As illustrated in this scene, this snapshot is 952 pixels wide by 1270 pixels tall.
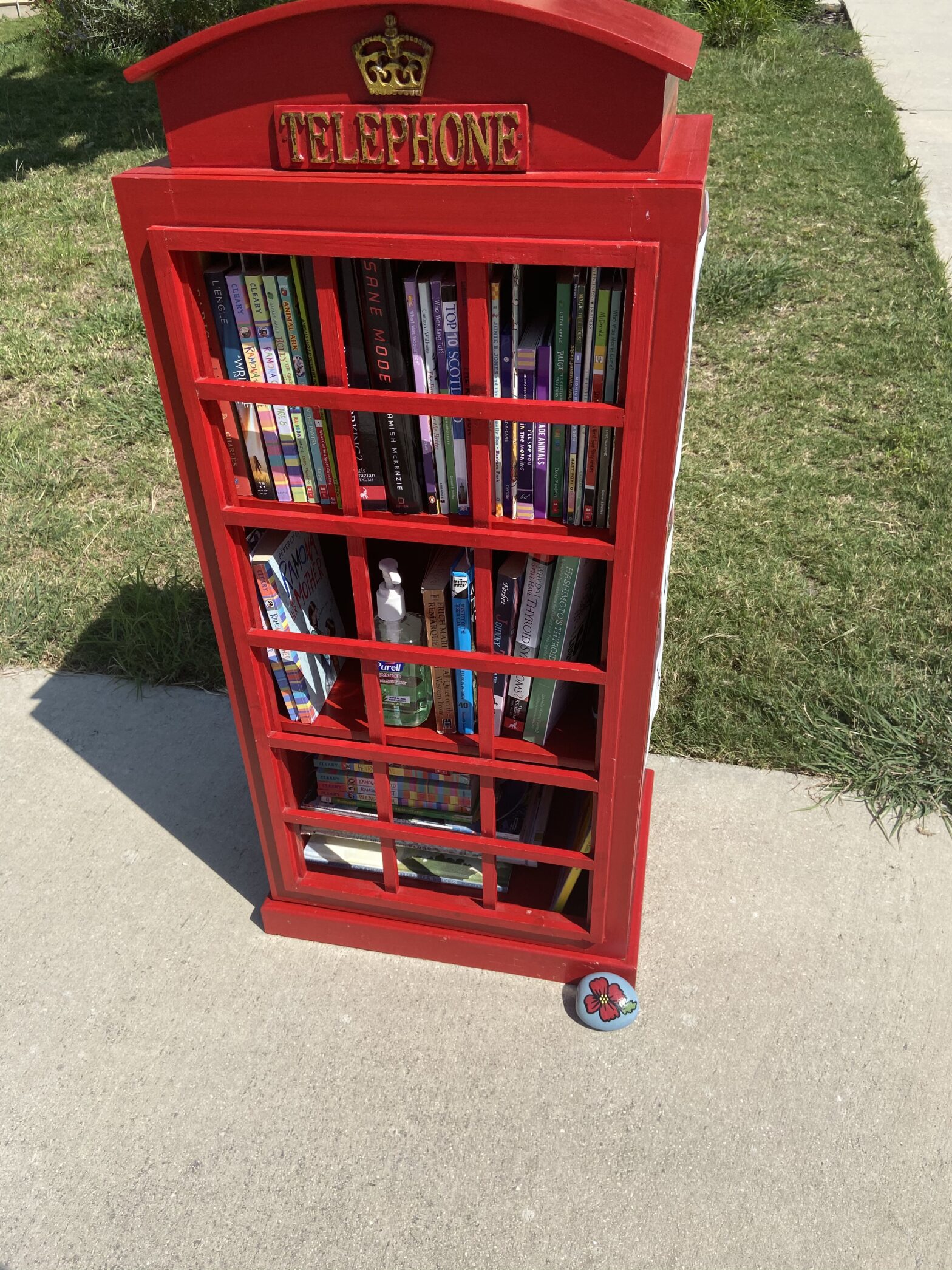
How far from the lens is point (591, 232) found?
4.84 feet

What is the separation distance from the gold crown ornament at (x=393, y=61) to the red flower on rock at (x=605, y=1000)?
1876 millimetres

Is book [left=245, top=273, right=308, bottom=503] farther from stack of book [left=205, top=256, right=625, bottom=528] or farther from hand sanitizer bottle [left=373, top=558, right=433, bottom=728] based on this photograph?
hand sanitizer bottle [left=373, top=558, right=433, bottom=728]

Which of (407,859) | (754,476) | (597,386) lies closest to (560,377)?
(597,386)

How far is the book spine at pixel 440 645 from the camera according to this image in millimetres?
1991

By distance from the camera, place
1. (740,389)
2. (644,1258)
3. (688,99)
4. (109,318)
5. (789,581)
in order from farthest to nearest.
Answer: (688,99) < (109,318) < (740,389) < (789,581) < (644,1258)

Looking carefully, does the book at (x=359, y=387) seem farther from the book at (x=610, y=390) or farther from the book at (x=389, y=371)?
the book at (x=610, y=390)

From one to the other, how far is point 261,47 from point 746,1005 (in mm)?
2203

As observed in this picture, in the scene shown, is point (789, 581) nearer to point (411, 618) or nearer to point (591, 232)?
point (411, 618)

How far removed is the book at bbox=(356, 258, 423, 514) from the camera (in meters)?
1.64

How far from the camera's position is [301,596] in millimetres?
2178

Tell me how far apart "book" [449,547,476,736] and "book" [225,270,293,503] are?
36cm

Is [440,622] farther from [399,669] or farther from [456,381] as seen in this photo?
[456,381]

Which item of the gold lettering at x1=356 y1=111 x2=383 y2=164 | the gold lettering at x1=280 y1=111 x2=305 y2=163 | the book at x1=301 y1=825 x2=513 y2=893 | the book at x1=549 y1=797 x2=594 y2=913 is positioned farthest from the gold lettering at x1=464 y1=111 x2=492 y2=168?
the book at x1=301 y1=825 x2=513 y2=893

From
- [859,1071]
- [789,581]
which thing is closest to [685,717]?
[789,581]
